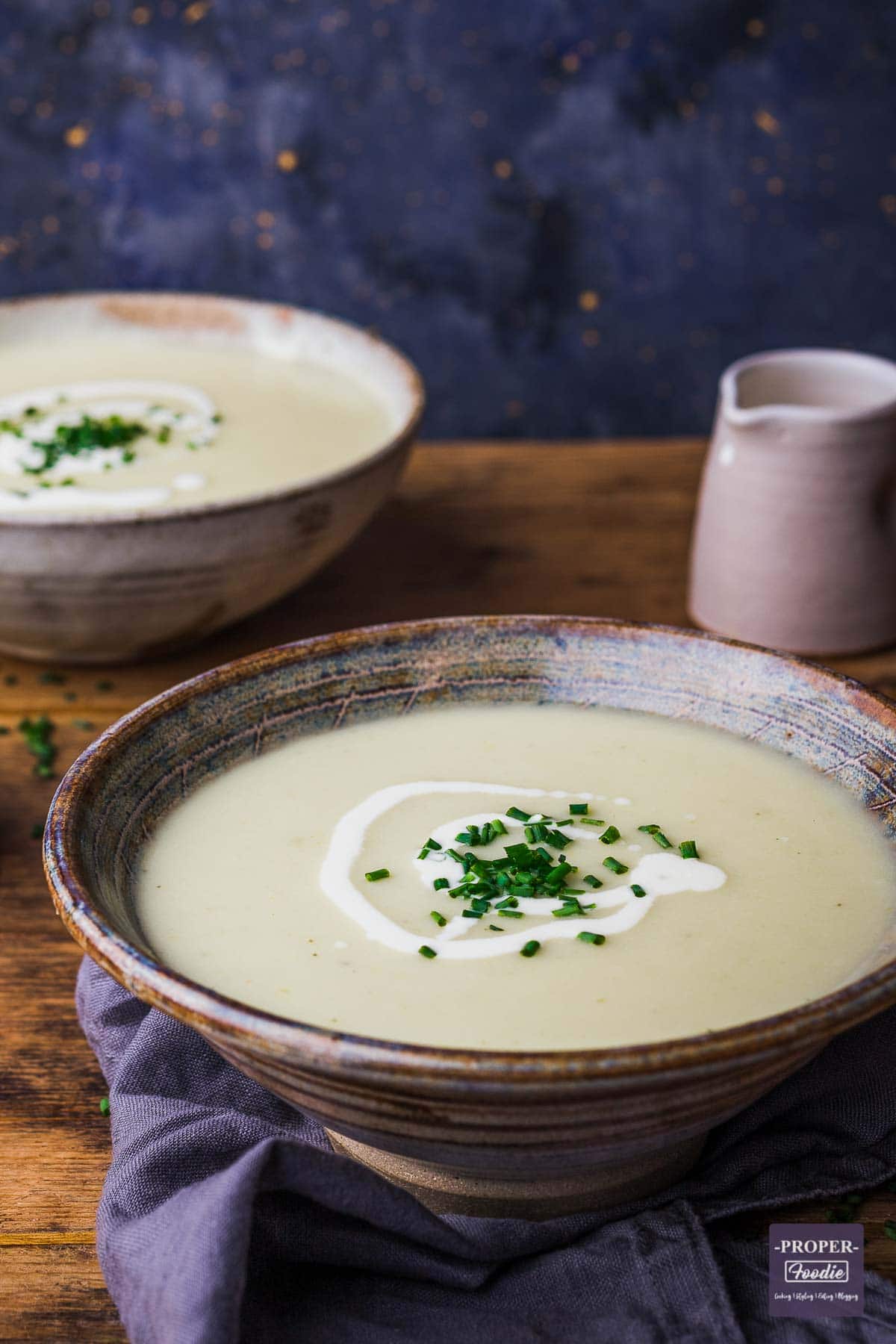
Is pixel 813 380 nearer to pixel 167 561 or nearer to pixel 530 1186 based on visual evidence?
pixel 167 561

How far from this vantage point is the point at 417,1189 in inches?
40.2

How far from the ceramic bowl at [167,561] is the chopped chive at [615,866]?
670mm

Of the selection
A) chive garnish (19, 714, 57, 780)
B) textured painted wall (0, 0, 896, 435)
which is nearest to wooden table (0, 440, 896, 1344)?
chive garnish (19, 714, 57, 780)

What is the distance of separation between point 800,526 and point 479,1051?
3.54 ft

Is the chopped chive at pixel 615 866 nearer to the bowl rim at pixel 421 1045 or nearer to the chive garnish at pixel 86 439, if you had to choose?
the bowl rim at pixel 421 1045

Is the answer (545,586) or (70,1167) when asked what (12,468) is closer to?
(545,586)

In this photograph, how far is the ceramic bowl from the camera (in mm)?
1561

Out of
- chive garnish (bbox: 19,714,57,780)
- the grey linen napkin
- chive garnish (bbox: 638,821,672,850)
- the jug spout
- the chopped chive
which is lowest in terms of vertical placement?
chive garnish (bbox: 19,714,57,780)

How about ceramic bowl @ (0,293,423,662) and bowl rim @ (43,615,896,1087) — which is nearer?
bowl rim @ (43,615,896,1087)

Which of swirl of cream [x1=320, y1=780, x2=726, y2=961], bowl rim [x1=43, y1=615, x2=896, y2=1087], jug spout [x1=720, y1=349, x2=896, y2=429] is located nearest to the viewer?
bowl rim [x1=43, y1=615, x2=896, y2=1087]

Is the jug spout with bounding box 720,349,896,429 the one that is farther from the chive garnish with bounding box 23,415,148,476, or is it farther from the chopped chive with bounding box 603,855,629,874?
the chopped chive with bounding box 603,855,629,874

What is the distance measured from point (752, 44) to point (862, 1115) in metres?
2.92

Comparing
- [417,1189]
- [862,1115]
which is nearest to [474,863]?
[417,1189]
